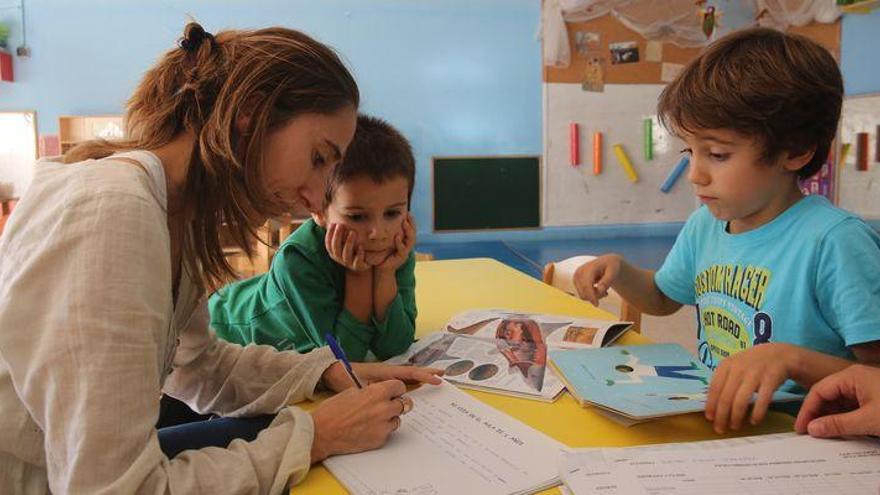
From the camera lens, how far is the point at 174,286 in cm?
79

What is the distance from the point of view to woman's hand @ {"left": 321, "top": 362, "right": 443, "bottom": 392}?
0.82m

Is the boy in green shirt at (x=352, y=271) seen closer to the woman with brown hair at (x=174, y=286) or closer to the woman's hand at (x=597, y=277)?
the woman with brown hair at (x=174, y=286)

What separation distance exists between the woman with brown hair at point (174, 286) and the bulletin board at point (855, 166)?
161 inches

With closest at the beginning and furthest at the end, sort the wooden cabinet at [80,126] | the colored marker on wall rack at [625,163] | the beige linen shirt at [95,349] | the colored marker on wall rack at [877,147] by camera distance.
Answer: the beige linen shirt at [95,349]
the colored marker on wall rack at [877,147]
the wooden cabinet at [80,126]
the colored marker on wall rack at [625,163]

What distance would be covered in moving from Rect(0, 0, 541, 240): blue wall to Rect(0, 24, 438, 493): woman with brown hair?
348 centimetres

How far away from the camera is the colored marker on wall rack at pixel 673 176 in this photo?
4.62 metres

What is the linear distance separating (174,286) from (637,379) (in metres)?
0.56

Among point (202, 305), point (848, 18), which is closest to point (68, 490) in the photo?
point (202, 305)

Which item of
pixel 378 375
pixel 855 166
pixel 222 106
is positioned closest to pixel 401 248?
pixel 378 375

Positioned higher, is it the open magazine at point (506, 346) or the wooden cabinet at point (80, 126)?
the wooden cabinet at point (80, 126)

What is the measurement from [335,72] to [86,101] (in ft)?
13.8

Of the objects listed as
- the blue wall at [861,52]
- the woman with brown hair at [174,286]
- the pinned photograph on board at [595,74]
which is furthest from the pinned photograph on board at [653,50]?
the woman with brown hair at [174,286]

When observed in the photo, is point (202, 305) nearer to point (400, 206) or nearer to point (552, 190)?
point (400, 206)

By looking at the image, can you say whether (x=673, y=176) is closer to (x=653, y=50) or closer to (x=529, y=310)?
(x=653, y=50)
